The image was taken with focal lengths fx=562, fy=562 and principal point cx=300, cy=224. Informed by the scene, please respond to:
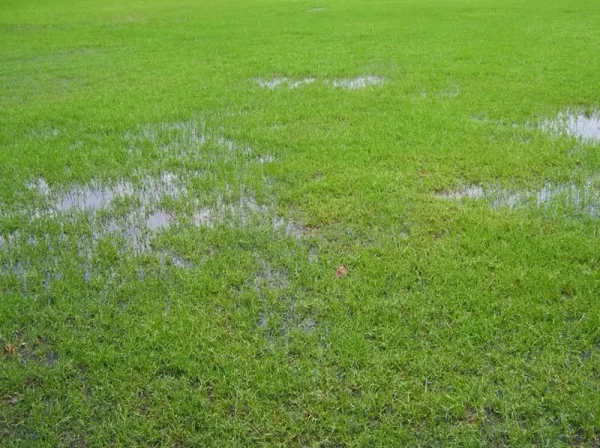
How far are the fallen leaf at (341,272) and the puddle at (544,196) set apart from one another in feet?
6.92

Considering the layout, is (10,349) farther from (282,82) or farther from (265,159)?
(282,82)

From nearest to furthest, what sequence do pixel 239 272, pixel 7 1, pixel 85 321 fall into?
1. pixel 85 321
2. pixel 239 272
3. pixel 7 1

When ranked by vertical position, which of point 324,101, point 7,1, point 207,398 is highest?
point 7,1

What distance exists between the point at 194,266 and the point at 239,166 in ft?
9.23

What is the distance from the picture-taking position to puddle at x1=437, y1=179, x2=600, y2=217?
255 inches

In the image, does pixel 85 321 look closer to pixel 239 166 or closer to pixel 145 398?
pixel 145 398

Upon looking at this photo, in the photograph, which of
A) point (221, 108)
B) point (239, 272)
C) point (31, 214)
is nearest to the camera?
point (239, 272)

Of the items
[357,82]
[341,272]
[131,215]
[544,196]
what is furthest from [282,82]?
[341,272]

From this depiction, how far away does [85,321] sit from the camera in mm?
4859

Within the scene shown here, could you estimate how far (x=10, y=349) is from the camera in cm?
455

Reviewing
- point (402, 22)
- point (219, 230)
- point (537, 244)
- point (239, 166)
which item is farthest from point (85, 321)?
point (402, 22)

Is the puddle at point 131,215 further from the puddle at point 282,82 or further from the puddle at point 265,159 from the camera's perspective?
the puddle at point 282,82

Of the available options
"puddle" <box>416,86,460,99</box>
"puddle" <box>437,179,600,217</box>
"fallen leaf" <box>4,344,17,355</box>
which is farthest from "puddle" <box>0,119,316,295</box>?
"puddle" <box>416,86,460,99</box>

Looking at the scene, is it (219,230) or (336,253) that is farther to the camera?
(219,230)
